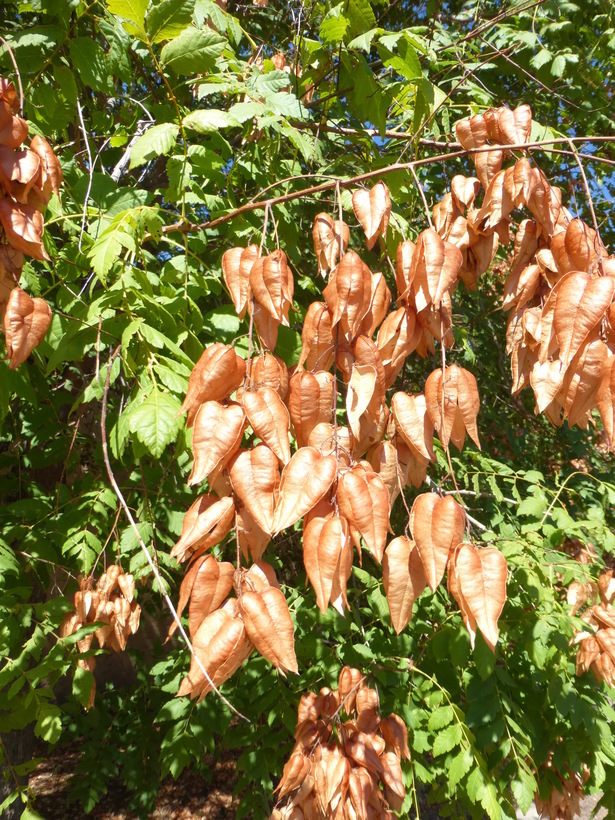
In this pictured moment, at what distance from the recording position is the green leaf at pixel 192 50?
5.63 feet

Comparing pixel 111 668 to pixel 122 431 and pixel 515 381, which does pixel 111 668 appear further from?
pixel 515 381

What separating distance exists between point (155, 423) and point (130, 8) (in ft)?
3.94

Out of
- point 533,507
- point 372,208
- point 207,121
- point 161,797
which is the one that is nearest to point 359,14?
point 207,121

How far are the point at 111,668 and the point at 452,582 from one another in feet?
20.5

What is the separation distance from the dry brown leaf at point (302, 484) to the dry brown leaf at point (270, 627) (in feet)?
0.42

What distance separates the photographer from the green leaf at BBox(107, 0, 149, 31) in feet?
5.24

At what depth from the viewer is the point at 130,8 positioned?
5.28 ft

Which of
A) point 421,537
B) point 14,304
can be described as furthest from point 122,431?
point 421,537

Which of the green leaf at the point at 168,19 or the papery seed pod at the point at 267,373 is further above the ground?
the green leaf at the point at 168,19

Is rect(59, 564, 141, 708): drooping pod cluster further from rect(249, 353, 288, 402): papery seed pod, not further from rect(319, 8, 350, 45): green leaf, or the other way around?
rect(319, 8, 350, 45): green leaf

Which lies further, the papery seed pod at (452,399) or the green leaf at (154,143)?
the green leaf at (154,143)

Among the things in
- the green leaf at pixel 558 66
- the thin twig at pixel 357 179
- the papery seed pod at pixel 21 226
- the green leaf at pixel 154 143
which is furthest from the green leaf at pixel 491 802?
the green leaf at pixel 558 66

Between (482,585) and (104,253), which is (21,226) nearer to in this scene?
(104,253)

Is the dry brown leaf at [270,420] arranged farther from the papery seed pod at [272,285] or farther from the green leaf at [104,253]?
the green leaf at [104,253]
